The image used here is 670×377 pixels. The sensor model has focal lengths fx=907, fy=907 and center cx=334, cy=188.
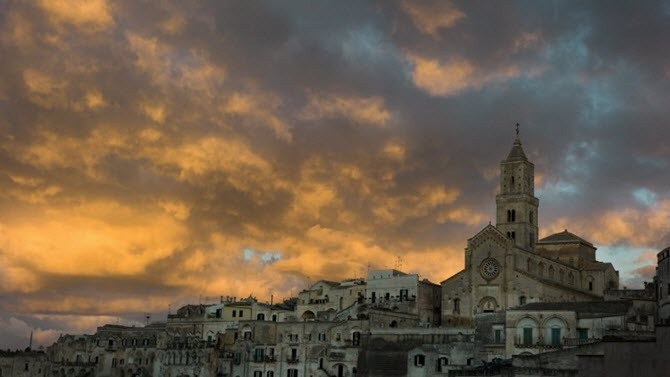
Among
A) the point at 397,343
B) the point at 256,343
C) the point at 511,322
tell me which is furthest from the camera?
the point at 256,343

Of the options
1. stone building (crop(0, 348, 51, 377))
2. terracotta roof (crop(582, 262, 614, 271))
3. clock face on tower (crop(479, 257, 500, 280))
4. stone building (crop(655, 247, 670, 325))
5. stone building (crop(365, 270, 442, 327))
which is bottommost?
stone building (crop(0, 348, 51, 377))

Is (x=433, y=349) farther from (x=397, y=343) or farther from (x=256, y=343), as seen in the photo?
(x=256, y=343)

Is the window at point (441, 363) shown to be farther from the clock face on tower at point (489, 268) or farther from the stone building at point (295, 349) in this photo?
the clock face on tower at point (489, 268)

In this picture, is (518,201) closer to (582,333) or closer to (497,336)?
(497,336)

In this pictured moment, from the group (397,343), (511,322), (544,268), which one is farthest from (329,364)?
(544,268)

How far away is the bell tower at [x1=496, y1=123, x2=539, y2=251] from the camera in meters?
105

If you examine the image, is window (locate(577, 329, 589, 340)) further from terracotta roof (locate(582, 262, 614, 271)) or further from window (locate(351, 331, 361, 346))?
terracotta roof (locate(582, 262, 614, 271))

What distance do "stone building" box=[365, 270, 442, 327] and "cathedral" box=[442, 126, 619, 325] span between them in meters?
3.10

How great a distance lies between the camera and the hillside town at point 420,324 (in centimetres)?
7875

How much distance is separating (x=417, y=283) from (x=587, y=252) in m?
23.4

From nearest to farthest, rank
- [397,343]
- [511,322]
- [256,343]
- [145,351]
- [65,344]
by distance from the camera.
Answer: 1. [511,322]
2. [397,343]
3. [256,343]
4. [145,351]
5. [65,344]

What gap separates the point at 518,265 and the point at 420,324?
12.2 m

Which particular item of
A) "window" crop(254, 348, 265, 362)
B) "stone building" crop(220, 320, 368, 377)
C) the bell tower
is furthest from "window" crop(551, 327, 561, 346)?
"window" crop(254, 348, 265, 362)

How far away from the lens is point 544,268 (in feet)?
333
